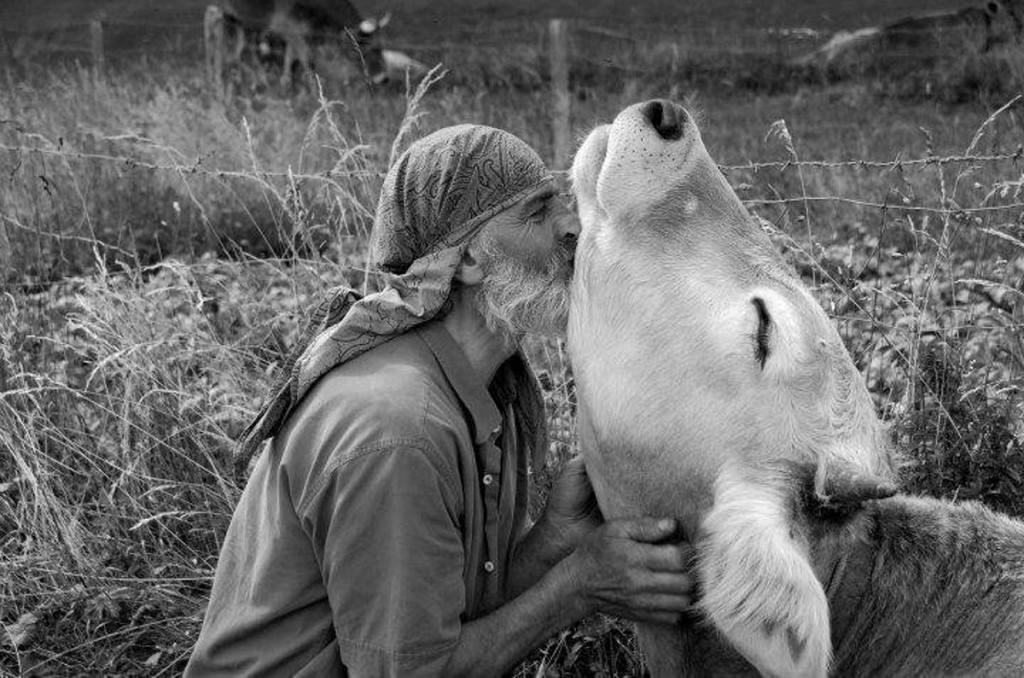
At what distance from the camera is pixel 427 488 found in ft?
8.84

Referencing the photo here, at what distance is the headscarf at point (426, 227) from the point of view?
2.91m

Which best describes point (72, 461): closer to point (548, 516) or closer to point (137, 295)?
point (137, 295)

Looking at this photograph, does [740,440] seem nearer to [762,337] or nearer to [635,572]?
[762,337]

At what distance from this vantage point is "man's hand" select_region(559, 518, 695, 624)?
269cm

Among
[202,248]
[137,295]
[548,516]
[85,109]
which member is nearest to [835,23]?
[85,109]

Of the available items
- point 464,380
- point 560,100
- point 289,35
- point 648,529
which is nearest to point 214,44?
point 289,35

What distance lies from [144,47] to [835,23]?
8903 mm

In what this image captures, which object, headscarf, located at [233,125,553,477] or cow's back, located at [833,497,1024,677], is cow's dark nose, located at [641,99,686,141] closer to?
headscarf, located at [233,125,553,477]

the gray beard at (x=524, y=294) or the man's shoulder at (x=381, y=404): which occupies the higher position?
the gray beard at (x=524, y=294)

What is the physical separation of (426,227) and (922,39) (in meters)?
11.8

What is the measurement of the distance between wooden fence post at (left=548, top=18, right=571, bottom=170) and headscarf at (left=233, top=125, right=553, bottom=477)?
593 cm

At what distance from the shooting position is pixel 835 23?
14.8 m

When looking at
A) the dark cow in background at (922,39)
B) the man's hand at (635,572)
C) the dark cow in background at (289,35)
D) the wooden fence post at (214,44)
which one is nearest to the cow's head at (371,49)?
the dark cow in background at (289,35)

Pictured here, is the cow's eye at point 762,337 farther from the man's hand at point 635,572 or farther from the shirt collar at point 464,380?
the shirt collar at point 464,380
